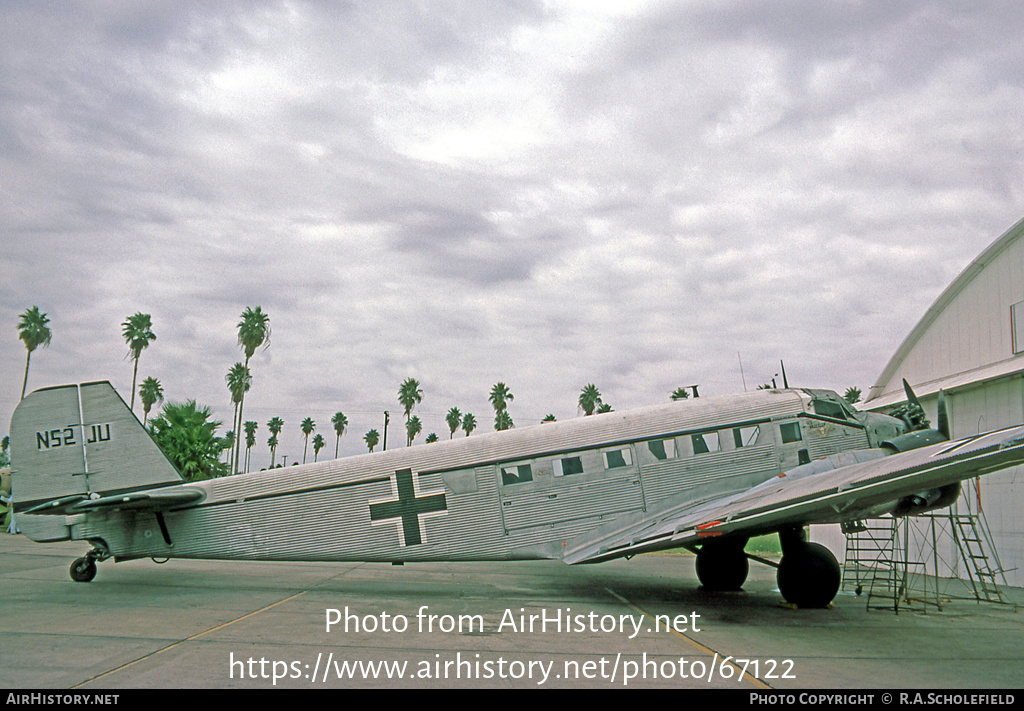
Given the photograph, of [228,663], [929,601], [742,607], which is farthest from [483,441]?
[929,601]

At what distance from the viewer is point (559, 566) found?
19.2 m

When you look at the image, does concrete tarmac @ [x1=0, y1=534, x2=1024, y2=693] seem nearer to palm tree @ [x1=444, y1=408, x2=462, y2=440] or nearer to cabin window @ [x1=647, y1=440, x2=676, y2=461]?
cabin window @ [x1=647, y1=440, x2=676, y2=461]

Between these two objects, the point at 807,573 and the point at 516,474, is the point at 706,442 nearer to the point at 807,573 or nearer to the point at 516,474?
the point at 807,573

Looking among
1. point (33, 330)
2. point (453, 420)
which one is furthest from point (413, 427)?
point (33, 330)

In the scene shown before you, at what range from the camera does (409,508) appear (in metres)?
11.3

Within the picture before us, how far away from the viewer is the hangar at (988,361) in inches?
553

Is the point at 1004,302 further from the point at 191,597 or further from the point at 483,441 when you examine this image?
the point at 191,597

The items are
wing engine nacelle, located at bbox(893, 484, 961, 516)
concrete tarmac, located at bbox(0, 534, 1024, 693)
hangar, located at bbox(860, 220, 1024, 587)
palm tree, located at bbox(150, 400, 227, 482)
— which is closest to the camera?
concrete tarmac, located at bbox(0, 534, 1024, 693)

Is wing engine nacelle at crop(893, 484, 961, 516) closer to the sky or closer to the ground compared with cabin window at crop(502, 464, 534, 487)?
closer to the ground

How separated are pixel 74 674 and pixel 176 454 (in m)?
19.3

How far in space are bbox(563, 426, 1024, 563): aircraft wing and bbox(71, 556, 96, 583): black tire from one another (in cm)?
825

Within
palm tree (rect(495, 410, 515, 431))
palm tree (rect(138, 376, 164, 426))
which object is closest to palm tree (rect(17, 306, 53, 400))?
palm tree (rect(138, 376, 164, 426))

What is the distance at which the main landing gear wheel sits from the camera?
12742 mm

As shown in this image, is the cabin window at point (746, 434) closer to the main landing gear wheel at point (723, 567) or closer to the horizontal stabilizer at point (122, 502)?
the main landing gear wheel at point (723, 567)
